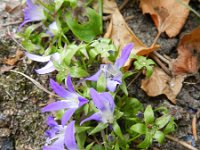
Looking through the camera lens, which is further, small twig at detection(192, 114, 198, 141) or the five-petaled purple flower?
small twig at detection(192, 114, 198, 141)

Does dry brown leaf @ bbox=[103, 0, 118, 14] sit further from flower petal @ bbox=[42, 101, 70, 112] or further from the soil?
flower petal @ bbox=[42, 101, 70, 112]

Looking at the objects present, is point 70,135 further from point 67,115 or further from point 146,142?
point 146,142

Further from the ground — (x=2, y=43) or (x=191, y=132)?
(x=2, y=43)

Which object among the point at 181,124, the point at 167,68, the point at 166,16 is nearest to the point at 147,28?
the point at 166,16

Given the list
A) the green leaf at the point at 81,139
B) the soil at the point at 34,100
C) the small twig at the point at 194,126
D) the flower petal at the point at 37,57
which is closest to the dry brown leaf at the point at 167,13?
the soil at the point at 34,100

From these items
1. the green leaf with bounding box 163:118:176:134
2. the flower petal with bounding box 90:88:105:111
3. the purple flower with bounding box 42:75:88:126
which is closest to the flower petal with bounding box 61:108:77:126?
the purple flower with bounding box 42:75:88:126

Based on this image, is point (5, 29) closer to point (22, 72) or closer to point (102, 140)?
point (22, 72)

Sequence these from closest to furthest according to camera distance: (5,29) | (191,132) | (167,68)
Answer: (191,132) → (167,68) → (5,29)

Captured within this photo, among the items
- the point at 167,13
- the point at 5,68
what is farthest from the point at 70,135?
the point at 167,13
